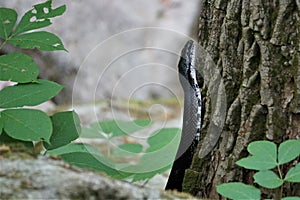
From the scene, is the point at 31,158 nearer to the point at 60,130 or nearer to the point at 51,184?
the point at 51,184

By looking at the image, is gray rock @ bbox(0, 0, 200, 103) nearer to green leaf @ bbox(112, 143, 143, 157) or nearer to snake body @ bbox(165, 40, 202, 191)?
green leaf @ bbox(112, 143, 143, 157)

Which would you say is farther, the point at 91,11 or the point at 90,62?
the point at 91,11

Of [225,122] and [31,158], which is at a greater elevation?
[225,122]

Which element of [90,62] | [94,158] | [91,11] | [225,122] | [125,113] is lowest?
[94,158]

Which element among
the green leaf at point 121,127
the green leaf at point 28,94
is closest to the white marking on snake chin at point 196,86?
the green leaf at point 121,127

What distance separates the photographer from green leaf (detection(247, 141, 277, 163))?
1219 millimetres

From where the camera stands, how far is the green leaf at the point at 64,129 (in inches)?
52.8

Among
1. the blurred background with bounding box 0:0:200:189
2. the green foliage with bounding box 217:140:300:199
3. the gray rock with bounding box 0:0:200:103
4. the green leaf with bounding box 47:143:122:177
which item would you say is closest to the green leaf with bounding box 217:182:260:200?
the green foliage with bounding box 217:140:300:199

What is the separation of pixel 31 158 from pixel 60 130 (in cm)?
28

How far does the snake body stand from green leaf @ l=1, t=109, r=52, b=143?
1.59ft

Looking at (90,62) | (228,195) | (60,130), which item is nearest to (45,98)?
(60,130)

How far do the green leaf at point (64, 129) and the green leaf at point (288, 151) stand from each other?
0.48 meters

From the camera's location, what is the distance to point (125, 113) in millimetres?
3539

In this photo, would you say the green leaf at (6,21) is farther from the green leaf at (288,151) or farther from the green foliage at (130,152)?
the green leaf at (288,151)
